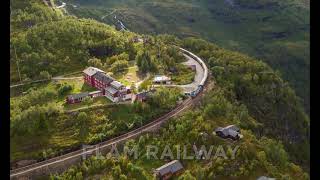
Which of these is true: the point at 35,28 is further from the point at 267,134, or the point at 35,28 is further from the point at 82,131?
the point at 267,134

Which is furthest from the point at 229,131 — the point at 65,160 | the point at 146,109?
the point at 65,160

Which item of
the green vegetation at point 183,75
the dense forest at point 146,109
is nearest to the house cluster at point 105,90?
the dense forest at point 146,109

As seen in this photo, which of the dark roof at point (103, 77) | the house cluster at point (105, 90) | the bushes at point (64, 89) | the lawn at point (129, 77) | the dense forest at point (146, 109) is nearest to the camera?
the dense forest at point (146, 109)

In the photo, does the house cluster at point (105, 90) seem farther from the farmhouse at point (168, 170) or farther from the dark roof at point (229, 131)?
the farmhouse at point (168, 170)

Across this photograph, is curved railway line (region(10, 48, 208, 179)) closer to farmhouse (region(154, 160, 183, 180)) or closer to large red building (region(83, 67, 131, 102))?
large red building (region(83, 67, 131, 102))

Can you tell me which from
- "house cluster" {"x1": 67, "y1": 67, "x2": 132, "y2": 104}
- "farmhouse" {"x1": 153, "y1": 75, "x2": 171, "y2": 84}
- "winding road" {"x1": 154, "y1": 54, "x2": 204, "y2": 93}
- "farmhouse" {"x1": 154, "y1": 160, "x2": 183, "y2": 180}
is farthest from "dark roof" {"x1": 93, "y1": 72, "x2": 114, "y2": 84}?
"farmhouse" {"x1": 154, "y1": 160, "x2": 183, "y2": 180}
